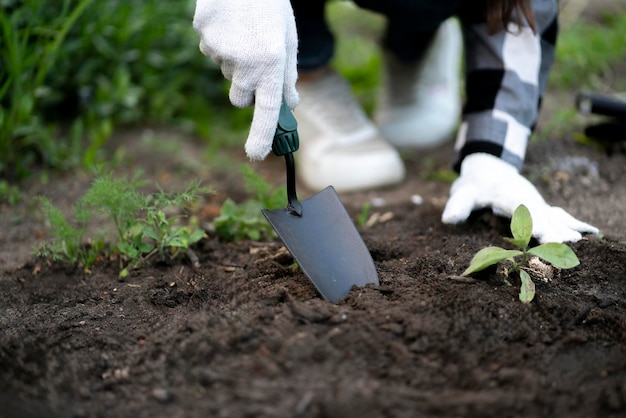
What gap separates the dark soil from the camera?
1025 mm

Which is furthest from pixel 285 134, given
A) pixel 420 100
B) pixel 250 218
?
pixel 420 100

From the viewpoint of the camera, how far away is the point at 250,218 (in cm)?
167

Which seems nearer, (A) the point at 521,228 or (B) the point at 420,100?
(A) the point at 521,228

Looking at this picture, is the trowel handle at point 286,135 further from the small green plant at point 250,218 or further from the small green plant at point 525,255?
the small green plant at point 525,255

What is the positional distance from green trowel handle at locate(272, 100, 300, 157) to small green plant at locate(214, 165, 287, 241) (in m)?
0.26

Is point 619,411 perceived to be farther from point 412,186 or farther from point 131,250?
point 412,186

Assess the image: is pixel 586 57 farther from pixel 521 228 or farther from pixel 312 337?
pixel 312 337

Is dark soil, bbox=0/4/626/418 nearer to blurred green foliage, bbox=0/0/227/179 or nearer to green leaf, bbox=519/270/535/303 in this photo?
green leaf, bbox=519/270/535/303

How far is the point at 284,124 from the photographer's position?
1376mm

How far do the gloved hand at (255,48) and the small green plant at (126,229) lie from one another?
0.74 ft

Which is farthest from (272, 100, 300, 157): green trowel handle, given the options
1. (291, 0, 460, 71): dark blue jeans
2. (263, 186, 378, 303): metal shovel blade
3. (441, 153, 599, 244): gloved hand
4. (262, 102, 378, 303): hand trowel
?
(291, 0, 460, 71): dark blue jeans

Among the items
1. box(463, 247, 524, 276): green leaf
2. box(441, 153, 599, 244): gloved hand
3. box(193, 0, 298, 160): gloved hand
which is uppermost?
box(193, 0, 298, 160): gloved hand

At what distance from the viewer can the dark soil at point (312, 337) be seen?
1.03m

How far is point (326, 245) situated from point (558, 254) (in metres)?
0.46
